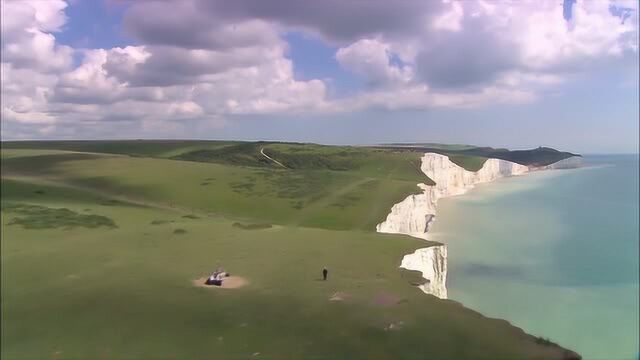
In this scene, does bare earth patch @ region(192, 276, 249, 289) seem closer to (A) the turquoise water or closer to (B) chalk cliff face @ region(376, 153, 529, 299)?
(B) chalk cliff face @ region(376, 153, 529, 299)

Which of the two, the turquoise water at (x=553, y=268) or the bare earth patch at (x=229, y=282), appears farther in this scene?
the turquoise water at (x=553, y=268)

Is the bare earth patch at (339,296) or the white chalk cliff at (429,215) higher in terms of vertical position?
the bare earth patch at (339,296)

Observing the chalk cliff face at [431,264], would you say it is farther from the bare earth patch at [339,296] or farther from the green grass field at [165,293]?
the bare earth patch at [339,296]

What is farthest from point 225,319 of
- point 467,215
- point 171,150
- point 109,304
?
point 171,150

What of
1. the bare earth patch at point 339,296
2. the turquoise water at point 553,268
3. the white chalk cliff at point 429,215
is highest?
the bare earth patch at point 339,296

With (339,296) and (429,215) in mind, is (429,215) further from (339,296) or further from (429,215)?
(339,296)

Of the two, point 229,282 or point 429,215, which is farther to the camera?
point 429,215

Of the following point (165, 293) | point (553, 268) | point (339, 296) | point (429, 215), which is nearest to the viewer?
point (165, 293)

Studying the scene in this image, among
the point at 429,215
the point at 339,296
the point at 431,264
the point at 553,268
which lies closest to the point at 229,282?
the point at 339,296

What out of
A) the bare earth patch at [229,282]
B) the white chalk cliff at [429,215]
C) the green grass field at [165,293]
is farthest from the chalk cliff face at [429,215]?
the bare earth patch at [229,282]
